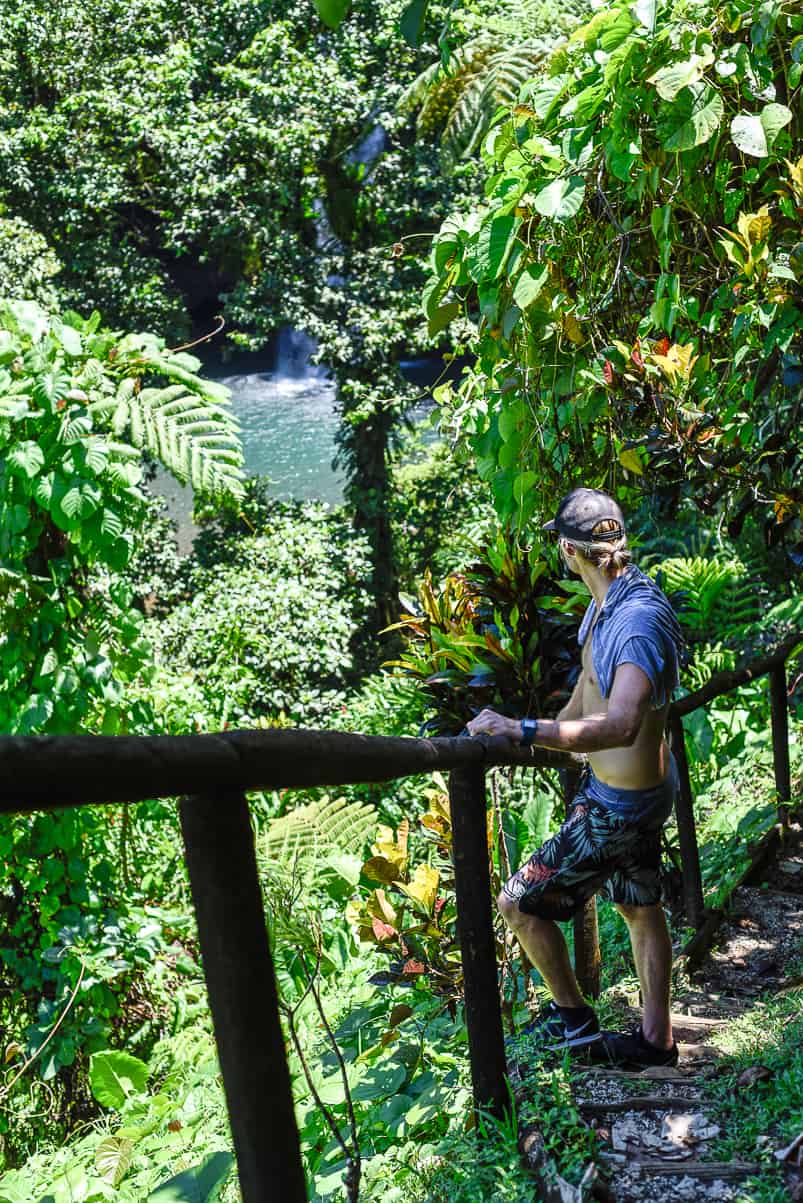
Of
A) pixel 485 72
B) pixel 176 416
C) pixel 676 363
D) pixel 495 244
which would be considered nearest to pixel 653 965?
pixel 676 363

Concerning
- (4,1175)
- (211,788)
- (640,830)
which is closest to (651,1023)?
(640,830)

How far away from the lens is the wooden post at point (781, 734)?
13.6 ft

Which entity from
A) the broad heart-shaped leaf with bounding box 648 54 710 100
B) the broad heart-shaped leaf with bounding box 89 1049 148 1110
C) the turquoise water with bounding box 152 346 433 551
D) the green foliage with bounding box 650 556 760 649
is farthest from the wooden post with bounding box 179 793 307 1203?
the turquoise water with bounding box 152 346 433 551

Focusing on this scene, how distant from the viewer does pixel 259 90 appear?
12281mm

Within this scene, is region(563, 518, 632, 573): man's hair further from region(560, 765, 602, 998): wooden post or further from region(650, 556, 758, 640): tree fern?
region(650, 556, 758, 640): tree fern

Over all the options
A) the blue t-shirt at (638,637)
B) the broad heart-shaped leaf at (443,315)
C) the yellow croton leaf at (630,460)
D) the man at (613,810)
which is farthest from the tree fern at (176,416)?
the blue t-shirt at (638,637)

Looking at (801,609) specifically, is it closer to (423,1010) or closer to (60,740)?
(423,1010)

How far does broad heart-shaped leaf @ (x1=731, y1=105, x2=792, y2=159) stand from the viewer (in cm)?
249

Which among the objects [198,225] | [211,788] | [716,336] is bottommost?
[211,788]

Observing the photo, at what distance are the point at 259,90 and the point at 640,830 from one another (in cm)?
1174

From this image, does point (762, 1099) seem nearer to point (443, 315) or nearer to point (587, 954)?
point (587, 954)

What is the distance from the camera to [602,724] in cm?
245

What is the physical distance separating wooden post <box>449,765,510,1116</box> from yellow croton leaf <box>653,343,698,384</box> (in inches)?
60.6

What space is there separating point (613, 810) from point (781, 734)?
1874 millimetres
